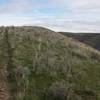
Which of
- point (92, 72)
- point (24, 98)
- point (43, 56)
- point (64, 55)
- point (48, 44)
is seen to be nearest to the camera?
point (24, 98)

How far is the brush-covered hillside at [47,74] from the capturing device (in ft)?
60.8

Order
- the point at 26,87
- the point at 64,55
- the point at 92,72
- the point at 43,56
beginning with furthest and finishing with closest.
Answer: the point at 64,55, the point at 43,56, the point at 92,72, the point at 26,87

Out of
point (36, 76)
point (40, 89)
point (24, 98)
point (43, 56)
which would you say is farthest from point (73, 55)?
point (24, 98)

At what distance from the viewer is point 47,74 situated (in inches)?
876

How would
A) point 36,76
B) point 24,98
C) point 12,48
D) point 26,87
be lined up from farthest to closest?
point 12,48, point 36,76, point 26,87, point 24,98

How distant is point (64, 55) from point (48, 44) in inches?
219

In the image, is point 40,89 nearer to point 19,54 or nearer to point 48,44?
point 19,54

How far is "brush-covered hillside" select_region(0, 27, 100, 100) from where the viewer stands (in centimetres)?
1855

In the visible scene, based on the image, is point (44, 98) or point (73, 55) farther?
point (73, 55)

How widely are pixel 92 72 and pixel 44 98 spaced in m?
6.73

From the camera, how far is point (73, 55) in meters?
29.9

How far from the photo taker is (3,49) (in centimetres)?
2997

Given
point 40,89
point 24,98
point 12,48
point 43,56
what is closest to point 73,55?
point 43,56

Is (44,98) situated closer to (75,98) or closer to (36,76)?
(75,98)
